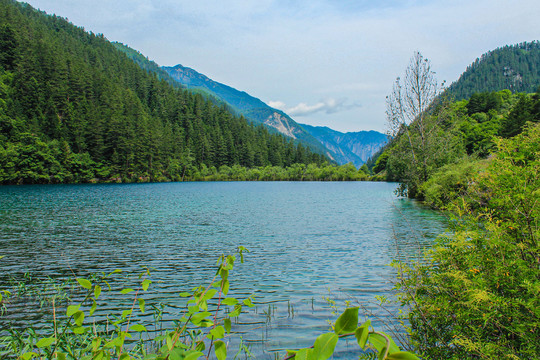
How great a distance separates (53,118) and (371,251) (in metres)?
91.5

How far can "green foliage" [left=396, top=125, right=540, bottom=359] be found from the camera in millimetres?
3176

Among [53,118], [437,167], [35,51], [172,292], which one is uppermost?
[35,51]

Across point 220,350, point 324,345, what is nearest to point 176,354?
point 220,350

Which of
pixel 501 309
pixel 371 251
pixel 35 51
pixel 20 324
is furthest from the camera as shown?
pixel 35 51

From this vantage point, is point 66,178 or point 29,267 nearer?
point 29,267

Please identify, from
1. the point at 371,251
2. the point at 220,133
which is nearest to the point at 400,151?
the point at 371,251

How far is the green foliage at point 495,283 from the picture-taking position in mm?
3176

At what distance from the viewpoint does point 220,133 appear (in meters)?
144

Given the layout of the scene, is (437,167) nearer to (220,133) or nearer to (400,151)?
(400,151)

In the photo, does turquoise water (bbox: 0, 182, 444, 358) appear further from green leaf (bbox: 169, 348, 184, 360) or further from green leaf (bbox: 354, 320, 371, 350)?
green leaf (bbox: 354, 320, 371, 350)

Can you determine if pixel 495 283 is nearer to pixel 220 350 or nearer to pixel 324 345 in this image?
pixel 220 350

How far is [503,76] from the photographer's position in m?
181

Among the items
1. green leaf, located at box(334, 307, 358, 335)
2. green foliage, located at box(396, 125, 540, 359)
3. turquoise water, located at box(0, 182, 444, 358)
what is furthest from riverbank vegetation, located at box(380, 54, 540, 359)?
green leaf, located at box(334, 307, 358, 335)

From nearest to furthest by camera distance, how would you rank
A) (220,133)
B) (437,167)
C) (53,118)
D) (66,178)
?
(437,167) → (66,178) → (53,118) → (220,133)
